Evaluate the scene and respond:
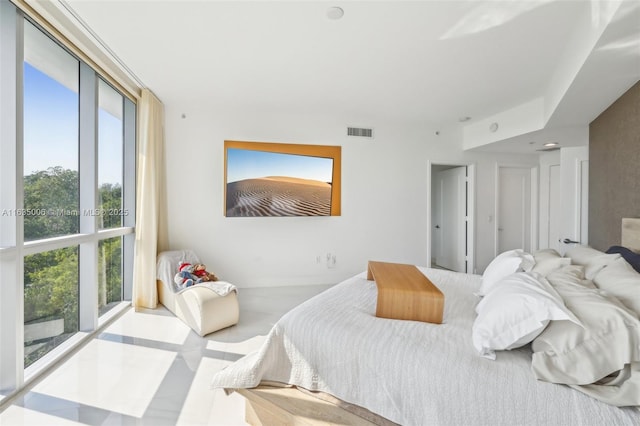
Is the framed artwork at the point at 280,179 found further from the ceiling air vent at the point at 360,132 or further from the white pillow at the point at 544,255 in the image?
the white pillow at the point at 544,255

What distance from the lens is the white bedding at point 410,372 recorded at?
39.0 inches

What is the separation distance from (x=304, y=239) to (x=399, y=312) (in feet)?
9.42

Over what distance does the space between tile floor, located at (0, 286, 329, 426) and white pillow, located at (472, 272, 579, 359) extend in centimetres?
142

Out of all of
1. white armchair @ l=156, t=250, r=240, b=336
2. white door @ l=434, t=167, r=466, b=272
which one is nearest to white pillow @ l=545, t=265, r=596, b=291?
white armchair @ l=156, t=250, r=240, b=336

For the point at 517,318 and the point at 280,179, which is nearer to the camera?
the point at 517,318

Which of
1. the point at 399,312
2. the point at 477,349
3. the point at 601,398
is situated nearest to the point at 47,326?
the point at 399,312

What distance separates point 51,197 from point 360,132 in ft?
12.4

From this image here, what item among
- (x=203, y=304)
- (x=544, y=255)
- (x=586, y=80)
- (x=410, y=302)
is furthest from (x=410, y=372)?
(x=586, y=80)

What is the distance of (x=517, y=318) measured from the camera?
1.16 metres

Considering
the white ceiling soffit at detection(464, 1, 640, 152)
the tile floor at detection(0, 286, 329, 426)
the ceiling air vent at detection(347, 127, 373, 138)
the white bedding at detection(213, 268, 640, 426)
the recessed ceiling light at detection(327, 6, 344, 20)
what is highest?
the recessed ceiling light at detection(327, 6, 344, 20)

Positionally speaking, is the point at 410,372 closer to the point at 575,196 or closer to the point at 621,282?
the point at 621,282

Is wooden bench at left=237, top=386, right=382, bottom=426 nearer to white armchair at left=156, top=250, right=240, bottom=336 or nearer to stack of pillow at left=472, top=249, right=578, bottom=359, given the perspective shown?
stack of pillow at left=472, top=249, right=578, bottom=359

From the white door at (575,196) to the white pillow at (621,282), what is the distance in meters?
1.92

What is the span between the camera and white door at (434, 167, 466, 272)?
495 cm
